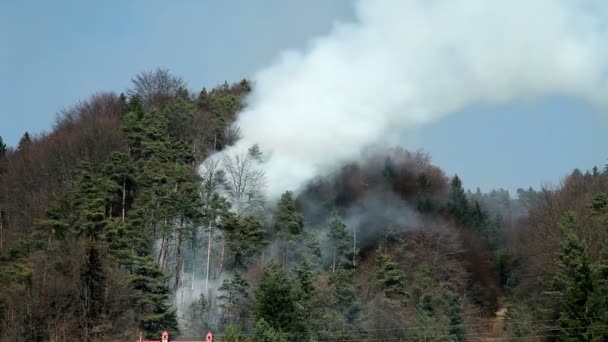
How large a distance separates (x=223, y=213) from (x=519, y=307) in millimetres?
21584

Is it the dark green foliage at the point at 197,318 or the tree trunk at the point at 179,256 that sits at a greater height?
the tree trunk at the point at 179,256

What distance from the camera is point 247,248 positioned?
59531 millimetres

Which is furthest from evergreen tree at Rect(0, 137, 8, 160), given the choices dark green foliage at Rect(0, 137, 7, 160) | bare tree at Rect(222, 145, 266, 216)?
bare tree at Rect(222, 145, 266, 216)

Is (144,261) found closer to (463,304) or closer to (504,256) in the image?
(463,304)

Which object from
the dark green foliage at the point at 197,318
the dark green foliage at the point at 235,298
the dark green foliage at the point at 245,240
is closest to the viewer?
the dark green foliage at the point at 197,318

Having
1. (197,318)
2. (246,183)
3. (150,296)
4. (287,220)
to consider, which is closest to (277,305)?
(150,296)

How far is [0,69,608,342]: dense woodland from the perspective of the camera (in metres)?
47.5

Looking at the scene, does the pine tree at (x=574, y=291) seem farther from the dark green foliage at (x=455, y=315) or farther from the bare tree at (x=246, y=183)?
the bare tree at (x=246, y=183)

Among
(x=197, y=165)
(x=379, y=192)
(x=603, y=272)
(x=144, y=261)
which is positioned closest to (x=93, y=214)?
(x=144, y=261)

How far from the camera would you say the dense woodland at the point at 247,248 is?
47531 millimetres

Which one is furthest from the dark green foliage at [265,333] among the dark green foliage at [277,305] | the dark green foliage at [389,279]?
the dark green foliage at [389,279]

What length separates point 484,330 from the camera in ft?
204

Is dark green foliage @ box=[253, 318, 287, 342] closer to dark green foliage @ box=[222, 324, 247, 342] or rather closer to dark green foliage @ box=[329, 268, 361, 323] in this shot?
dark green foliage @ box=[222, 324, 247, 342]

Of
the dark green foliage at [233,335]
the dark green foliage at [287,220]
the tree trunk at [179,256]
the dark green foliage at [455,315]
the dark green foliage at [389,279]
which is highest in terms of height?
the dark green foliage at [287,220]
